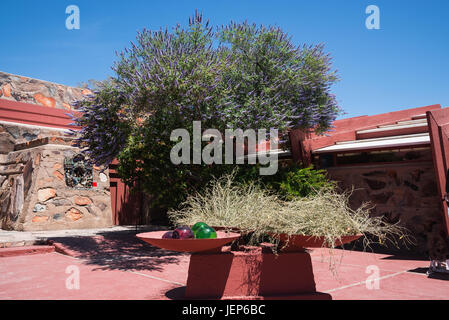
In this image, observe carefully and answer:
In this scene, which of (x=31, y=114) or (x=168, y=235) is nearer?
(x=168, y=235)

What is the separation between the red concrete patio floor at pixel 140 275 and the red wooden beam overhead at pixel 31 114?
5.24 m

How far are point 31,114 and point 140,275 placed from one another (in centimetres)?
884

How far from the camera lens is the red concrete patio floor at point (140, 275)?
15.2 ft

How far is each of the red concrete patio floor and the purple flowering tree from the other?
1938 millimetres

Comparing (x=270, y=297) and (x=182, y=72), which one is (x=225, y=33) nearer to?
(x=182, y=72)

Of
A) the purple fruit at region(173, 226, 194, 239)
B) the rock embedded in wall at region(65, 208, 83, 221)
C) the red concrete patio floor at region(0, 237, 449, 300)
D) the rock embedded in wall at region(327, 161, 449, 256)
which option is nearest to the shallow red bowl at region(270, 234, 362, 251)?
the red concrete patio floor at region(0, 237, 449, 300)

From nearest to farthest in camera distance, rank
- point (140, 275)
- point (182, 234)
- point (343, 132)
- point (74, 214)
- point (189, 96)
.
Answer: point (182, 234) < point (140, 275) < point (189, 96) < point (343, 132) < point (74, 214)

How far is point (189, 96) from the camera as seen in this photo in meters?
7.27

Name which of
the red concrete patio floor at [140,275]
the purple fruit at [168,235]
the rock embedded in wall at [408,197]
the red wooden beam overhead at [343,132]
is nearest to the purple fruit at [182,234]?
the purple fruit at [168,235]

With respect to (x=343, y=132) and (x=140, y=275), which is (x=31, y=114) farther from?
(x=343, y=132)

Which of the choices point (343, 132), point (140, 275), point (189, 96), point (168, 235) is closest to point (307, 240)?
A: point (168, 235)

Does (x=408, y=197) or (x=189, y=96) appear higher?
(x=189, y=96)

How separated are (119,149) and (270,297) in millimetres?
5527

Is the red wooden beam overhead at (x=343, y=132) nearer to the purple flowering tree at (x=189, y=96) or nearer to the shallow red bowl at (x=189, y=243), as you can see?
the purple flowering tree at (x=189, y=96)
